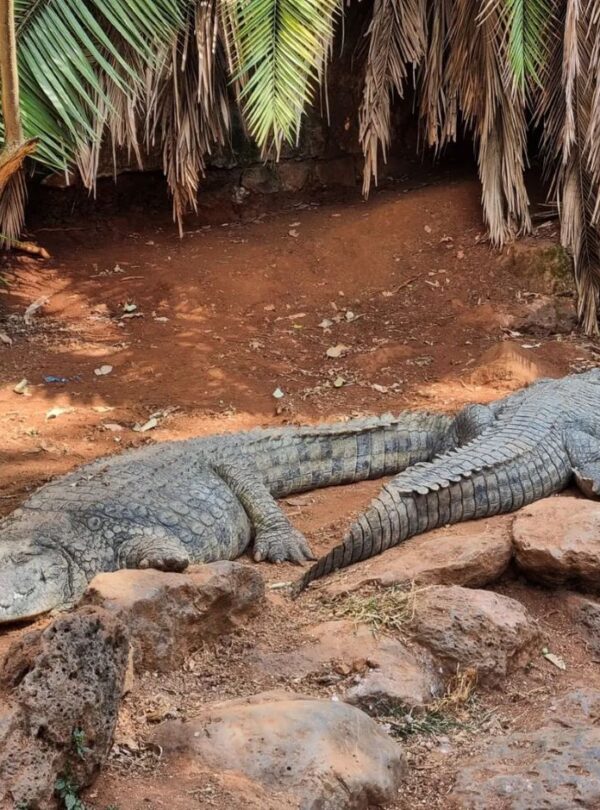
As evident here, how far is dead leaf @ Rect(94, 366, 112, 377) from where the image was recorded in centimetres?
723

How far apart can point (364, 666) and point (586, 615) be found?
3.64 ft

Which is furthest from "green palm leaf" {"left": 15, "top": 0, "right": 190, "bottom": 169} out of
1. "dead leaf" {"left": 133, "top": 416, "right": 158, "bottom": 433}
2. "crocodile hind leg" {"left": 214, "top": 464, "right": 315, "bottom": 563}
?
"crocodile hind leg" {"left": 214, "top": 464, "right": 315, "bottom": 563}

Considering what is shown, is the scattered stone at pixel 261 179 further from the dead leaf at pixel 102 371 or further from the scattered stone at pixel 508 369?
the scattered stone at pixel 508 369

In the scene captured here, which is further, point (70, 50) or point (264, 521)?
point (70, 50)

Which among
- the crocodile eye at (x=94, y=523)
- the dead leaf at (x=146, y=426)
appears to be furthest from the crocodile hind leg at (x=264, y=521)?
the dead leaf at (x=146, y=426)

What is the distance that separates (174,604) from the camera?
3.31 meters

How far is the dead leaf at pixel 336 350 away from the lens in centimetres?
767

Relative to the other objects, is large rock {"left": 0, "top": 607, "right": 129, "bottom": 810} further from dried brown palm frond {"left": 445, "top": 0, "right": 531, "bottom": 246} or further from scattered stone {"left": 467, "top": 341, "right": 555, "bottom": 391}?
dried brown palm frond {"left": 445, "top": 0, "right": 531, "bottom": 246}

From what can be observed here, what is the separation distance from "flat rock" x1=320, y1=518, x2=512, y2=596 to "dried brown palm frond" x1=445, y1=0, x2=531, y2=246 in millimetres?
4982

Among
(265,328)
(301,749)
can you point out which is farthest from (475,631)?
(265,328)

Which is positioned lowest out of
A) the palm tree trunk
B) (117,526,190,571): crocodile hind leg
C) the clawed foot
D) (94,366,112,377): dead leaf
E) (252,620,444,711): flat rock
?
the clawed foot

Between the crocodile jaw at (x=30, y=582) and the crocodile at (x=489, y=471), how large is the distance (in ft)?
3.46

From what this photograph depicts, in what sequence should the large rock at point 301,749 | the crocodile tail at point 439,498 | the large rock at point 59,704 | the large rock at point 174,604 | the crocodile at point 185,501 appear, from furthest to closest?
Result: 1. the crocodile tail at point 439,498
2. the crocodile at point 185,501
3. the large rock at point 174,604
4. the large rock at point 301,749
5. the large rock at point 59,704

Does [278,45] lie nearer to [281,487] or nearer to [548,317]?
[548,317]
